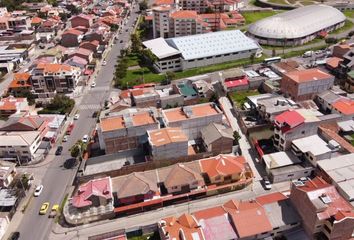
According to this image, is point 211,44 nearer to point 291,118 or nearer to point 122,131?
point 291,118

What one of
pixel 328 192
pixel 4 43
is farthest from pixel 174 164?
pixel 4 43

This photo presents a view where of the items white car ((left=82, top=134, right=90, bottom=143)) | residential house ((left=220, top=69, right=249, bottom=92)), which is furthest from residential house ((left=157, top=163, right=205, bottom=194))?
residential house ((left=220, top=69, right=249, bottom=92))

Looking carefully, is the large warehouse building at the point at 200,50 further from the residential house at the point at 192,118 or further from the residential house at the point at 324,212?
the residential house at the point at 324,212

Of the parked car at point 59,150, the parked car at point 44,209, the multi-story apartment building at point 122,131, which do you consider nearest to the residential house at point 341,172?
the multi-story apartment building at point 122,131

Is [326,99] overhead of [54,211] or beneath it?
overhead

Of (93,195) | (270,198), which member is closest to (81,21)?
(93,195)

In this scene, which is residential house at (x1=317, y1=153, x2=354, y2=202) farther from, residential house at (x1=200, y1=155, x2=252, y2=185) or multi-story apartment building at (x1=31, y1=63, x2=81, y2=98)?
multi-story apartment building at (x1=31, y1=63, x2=81, y2=98)
